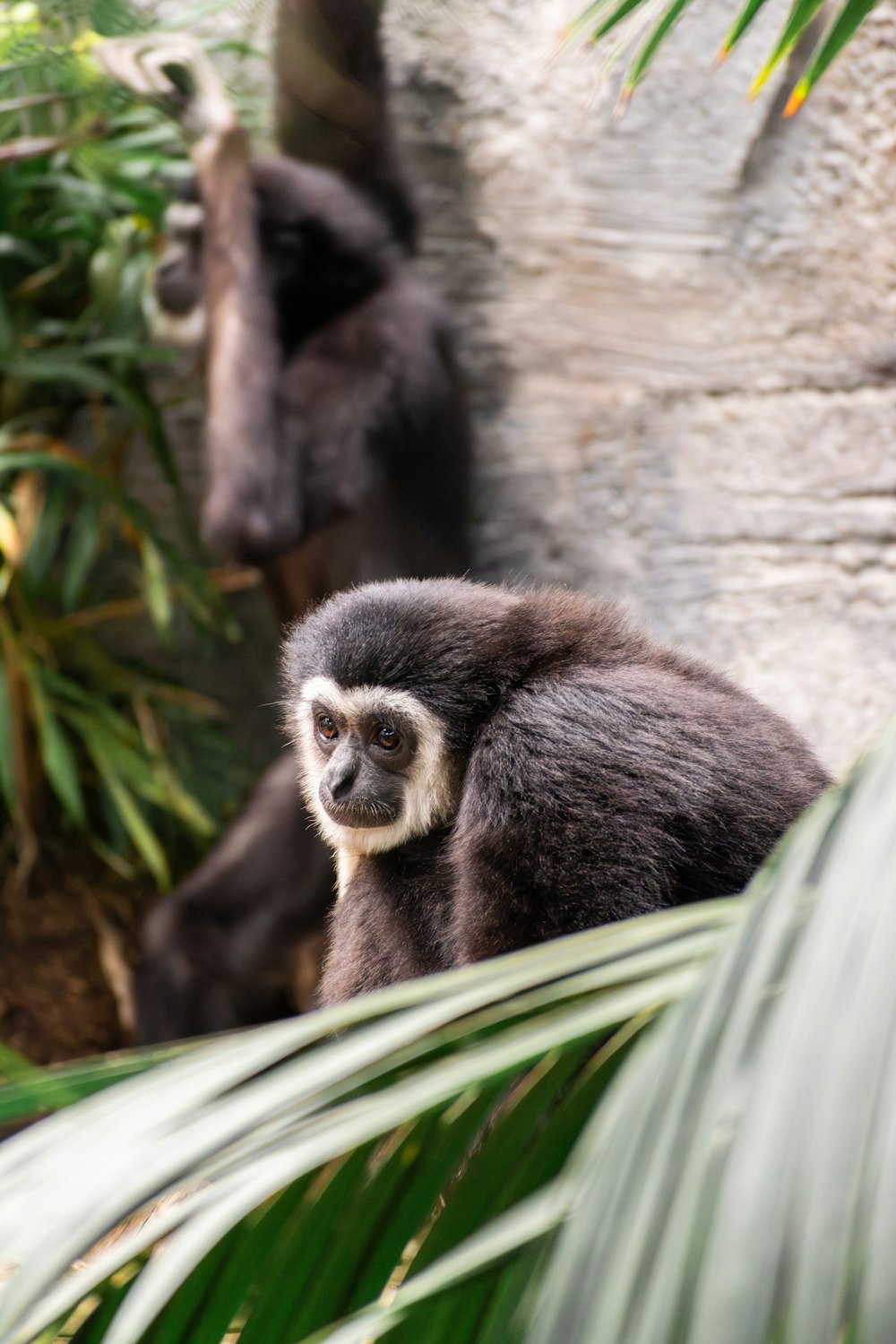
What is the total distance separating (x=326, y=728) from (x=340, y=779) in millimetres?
125

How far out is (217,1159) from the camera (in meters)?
0.81

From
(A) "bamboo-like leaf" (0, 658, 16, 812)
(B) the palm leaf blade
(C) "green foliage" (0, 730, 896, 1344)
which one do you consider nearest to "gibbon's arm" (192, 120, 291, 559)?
(A) "bamboo-like leaf" (0, 658, 16, 812)

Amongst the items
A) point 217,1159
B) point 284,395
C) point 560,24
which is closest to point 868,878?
point 217,1159

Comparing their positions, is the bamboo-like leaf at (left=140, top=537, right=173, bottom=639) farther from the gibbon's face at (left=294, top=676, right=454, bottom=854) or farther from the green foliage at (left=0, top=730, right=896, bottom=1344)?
the green foliage at (left=0, top=730, right=896, bottom=1344)

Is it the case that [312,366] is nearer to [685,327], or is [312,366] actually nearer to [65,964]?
[685,327]

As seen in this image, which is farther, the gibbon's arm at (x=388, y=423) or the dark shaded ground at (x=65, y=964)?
the dark shaded ground at (x=65, y=964)

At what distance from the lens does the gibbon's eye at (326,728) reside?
2.41m

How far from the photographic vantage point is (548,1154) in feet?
3.11

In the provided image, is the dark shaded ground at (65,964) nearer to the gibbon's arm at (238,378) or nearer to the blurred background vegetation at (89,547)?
the blurred background vegetation at (89,547)

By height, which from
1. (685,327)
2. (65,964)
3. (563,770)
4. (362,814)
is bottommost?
(65,964)

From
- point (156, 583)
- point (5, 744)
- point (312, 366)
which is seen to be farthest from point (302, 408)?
point (5, 744)

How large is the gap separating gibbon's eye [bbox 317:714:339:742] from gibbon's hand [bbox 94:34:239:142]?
271cm

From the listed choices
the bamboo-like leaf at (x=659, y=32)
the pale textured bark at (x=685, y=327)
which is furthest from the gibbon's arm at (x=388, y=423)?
the bamboo-like leaf at (x=659, y=32)

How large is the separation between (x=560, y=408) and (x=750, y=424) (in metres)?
0.84
